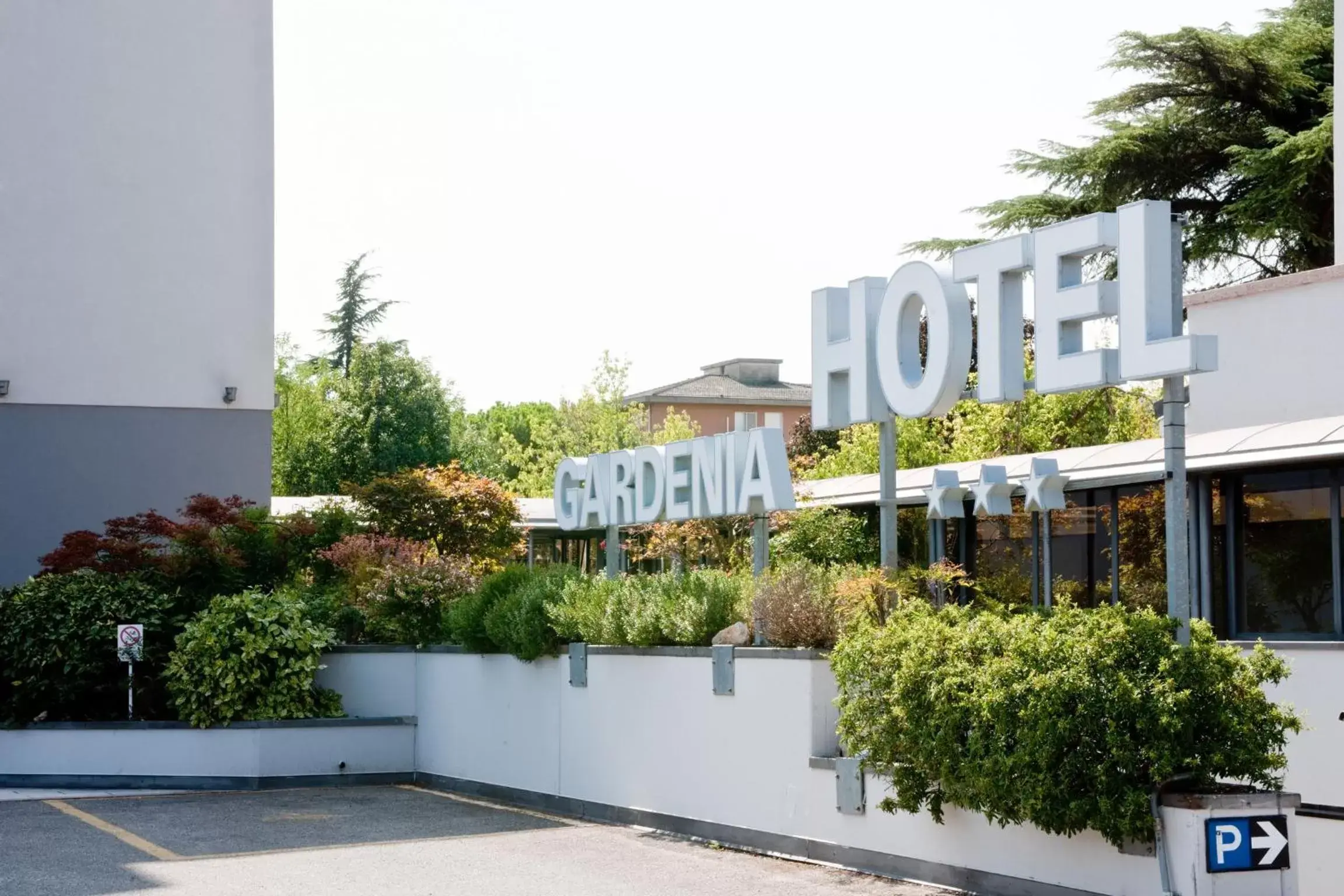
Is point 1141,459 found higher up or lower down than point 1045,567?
higher up

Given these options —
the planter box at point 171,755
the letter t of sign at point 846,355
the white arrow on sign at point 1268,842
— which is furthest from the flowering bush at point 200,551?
the white arrow on sign at point 1268,842

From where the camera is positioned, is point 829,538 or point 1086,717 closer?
point 1086,717

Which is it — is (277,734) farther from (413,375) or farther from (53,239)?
(413,375)

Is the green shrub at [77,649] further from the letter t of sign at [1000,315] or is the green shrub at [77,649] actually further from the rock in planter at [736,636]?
the letter t of sign at [1000,315]

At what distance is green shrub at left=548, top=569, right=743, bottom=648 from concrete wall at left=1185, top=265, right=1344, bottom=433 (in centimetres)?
584

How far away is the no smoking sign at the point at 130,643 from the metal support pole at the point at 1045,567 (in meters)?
10.5

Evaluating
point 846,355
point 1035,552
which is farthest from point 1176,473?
point 1035,552

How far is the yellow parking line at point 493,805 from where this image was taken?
1508 cm

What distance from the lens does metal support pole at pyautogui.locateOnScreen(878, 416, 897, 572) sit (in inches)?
496

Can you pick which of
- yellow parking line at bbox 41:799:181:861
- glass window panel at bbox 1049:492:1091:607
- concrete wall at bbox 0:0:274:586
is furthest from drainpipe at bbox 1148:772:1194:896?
concrete wall at bbox 0:0:274:586

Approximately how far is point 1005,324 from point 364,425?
189 ft

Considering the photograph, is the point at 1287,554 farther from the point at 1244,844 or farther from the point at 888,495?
the point at 1244,844

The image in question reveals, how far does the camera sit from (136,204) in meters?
25.1

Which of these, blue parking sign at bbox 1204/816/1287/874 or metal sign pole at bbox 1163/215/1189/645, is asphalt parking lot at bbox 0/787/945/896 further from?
metal sign pole at bbox 1163/215/1189/645
